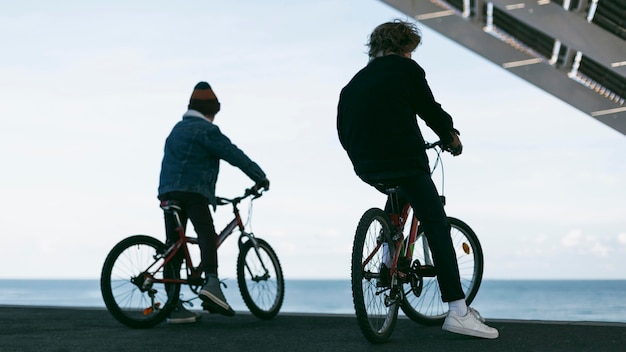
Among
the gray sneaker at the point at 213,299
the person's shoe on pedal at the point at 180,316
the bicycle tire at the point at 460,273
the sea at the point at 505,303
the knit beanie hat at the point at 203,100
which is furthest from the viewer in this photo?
the sea at the point at 505,303

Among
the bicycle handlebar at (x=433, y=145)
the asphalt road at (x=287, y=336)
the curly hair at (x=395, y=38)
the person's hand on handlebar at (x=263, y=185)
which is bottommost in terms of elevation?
the asphalt road at (x=287, y=336)

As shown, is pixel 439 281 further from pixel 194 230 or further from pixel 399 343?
pixel 194 230

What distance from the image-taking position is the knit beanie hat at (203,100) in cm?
602

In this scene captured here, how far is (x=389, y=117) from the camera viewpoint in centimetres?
442

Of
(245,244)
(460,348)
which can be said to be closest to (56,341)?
(245,244)

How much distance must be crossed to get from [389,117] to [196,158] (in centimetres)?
184

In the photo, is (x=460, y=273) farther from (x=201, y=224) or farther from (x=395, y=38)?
(x=201, y=224)

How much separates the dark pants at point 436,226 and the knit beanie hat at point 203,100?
1.91 meters

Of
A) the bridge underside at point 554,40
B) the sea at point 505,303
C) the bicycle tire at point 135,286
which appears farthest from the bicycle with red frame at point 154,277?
the sea at point 505,303

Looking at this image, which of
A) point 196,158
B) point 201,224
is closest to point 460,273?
point 201,224

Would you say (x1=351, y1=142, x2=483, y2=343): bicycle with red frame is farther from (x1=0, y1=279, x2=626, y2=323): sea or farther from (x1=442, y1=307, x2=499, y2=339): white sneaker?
(x1=0, y1=279, x2=626, y2=323): sea

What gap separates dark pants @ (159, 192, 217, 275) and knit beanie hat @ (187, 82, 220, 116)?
2.05ft

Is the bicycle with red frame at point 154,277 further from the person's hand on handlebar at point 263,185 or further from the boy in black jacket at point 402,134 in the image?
the boy in black jacket at point 402,134

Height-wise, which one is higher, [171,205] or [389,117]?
[389,117]
